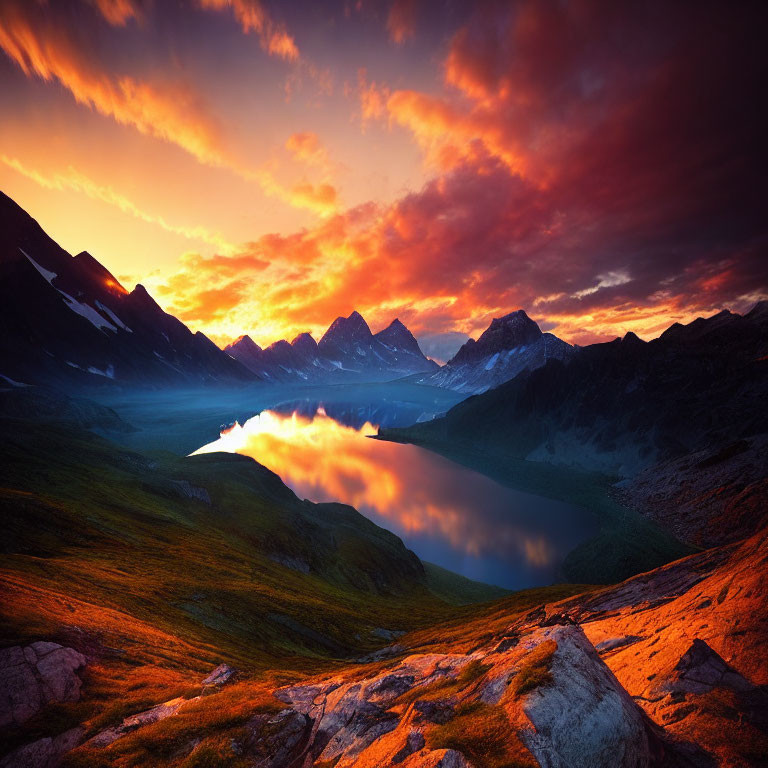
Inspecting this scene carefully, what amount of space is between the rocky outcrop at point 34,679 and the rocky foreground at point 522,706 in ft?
0.17

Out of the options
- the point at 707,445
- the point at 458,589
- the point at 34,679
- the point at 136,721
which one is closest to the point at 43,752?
the point at 136,721

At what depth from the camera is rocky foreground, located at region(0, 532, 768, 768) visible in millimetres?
9789

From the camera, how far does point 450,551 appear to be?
106625 mm

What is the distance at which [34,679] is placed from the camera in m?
16.4

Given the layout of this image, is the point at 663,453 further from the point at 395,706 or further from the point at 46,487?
the point at 46,487

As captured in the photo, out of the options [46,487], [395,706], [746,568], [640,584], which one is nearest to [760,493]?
[640,584]

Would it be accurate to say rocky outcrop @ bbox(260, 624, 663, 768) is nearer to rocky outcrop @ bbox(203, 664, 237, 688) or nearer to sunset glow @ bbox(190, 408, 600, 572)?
rocky outcrop @ bbox(203, 664, 237, 688)

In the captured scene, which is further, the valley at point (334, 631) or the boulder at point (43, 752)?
the boulder at point (43, 752)

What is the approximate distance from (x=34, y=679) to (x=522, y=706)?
22.0 m

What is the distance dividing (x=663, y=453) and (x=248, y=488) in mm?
193366

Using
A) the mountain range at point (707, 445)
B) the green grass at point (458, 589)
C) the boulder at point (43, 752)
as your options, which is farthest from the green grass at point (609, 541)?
the boulder at point (43, 752)

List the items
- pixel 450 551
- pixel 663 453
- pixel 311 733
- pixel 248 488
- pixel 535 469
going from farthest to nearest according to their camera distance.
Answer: pixel 535 469 → pixel 663 453 → pixel 450 551 → pixel 248 488 → pixel 311 733

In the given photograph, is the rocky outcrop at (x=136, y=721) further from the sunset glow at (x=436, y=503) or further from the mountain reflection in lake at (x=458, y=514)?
the sunset glow at (x=436, y=503)

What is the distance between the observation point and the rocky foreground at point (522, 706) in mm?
9789
